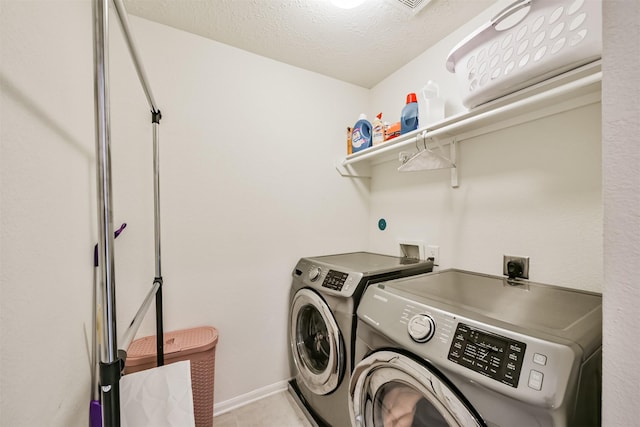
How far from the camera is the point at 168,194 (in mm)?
1497

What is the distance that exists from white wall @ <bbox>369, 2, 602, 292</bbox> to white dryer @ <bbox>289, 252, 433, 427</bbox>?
307mm

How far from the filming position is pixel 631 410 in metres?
0.35

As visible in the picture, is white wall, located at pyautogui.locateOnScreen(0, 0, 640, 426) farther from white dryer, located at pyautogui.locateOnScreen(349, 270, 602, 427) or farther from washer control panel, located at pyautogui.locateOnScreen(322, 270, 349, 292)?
washer control panel, located at pyautogui.locateOnScreen(322, 270, 349, 292)

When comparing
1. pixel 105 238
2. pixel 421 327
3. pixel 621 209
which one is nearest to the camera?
pixel 621 209

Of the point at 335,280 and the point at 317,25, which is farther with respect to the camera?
the point at 317,25

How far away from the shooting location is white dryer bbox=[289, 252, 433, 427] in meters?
1.26

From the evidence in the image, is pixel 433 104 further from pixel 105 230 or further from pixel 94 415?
pixel 94 415

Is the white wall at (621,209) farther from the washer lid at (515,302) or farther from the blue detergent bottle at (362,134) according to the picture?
the blue detergent bottle at (362,134)

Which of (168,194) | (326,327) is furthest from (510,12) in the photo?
(168,194)

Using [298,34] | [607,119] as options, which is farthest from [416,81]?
[607,119]

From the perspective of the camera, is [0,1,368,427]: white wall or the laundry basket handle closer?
[0,1,368,427]: white wall

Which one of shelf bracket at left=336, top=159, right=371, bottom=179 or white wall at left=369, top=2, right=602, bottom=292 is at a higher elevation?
shelf bracket at left=336, top=159, right=371, bottom=179

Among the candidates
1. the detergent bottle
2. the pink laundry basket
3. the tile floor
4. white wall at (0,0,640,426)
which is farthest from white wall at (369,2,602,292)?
the pink laundry basket

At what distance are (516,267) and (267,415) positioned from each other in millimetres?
1736
